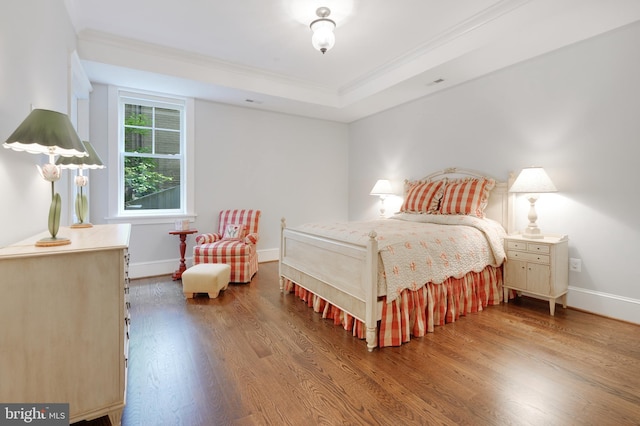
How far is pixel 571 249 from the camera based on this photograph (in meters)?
2.97

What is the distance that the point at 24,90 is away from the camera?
5.60ft

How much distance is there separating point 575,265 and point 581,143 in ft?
3.77

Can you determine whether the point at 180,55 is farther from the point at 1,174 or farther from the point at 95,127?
the point at 1,174

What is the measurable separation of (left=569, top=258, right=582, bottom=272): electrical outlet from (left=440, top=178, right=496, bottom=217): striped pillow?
887 mm

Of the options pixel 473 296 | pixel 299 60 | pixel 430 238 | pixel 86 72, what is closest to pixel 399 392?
pixel 430 238

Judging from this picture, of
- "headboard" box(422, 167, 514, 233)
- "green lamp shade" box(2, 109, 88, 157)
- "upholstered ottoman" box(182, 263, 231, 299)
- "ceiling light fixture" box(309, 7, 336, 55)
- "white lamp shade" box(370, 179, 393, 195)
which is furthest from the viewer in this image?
"white lamp shade" box(370, 179, 393, 195)

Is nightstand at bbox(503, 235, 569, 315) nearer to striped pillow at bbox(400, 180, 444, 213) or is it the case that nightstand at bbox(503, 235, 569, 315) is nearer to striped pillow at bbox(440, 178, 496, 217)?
striped pillow at bbox(440, 178, 496, 217)

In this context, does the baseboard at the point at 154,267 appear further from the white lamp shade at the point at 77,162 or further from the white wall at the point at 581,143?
the white wall at the point at 581,143

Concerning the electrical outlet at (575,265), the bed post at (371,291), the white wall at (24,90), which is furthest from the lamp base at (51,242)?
the electrical outlet at (575,265)

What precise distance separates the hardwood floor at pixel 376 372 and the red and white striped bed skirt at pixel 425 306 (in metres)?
0.09

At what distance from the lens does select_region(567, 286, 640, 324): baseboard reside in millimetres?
2586

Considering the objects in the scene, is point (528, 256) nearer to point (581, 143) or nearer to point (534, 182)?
point (534, 182)

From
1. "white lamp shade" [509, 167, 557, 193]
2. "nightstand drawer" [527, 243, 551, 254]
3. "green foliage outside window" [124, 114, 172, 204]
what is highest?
"green foliage outside window" [124, 114, 172, 204]

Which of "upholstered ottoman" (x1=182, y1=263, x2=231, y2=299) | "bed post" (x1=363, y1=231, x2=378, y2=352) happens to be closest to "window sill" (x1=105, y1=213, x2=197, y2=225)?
"upholstered ottoman" (x1=182, y1=263, x2=231, y2=299)
